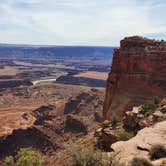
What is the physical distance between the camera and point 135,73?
42812mm

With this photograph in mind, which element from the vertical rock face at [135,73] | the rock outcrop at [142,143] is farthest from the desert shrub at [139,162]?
the vertical rock face at [135,73]

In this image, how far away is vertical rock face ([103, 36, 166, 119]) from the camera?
41.0 m

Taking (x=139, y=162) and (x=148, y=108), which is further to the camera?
(x=148, y=108)

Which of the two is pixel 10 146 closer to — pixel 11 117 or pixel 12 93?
pixel 11 117

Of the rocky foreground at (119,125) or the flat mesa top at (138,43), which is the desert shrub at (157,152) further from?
the flat mesa top at (138,43)

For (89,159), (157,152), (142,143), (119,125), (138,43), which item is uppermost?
(138,43)

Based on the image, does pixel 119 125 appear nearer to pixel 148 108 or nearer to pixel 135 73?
pixel 148 108

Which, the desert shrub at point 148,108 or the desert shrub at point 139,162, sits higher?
the desert shrub at point 139,162

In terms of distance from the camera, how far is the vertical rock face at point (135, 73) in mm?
41000

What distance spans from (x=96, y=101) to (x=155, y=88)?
43957 mm

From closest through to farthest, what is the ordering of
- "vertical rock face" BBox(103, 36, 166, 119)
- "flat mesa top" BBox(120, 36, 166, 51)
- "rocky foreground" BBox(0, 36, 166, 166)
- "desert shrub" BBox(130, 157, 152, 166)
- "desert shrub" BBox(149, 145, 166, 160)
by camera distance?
"desert shrub" BBox(130, 157, 152, 166), "desert shrub" BBox(149, 145, 166, 160), "rocky foreground" BBox(0, 36, 166, 166), "vertical rock face" BBox(103, 36, 166, 119), "flat mesa top" BBox(120, 36, 166, 51)

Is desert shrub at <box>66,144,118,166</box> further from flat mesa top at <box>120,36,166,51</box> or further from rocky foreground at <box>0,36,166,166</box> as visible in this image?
flat mesa top at <box>120,36,166,51</box>

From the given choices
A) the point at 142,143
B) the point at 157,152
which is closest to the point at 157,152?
the point at 157,152

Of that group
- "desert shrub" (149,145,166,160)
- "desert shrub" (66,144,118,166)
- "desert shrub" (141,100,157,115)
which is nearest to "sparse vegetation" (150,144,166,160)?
"desert shrub" (149,145,166,160)
